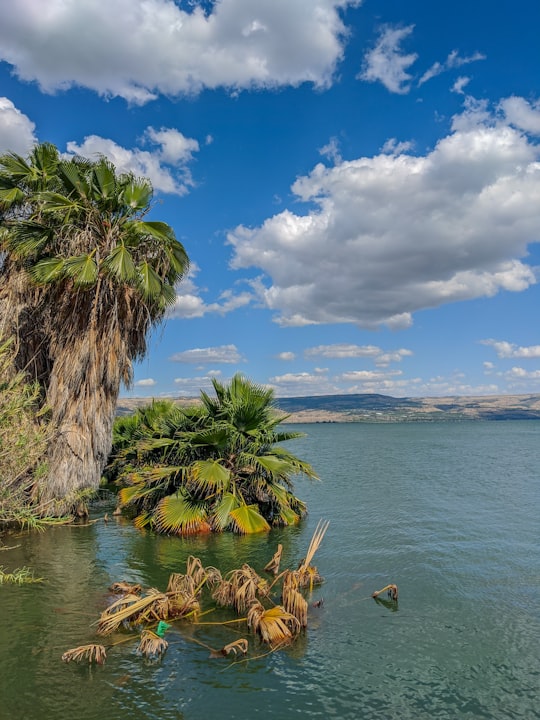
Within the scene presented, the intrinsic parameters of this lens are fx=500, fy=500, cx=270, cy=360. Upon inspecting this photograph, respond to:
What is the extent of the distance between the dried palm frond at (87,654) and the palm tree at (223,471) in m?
7.26

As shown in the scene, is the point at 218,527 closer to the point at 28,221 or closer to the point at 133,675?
the point at 133,675

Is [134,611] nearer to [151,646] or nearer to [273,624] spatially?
[151,646]

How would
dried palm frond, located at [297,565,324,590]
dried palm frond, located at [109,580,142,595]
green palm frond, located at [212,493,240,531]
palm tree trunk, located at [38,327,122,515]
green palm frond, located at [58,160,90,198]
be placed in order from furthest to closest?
1. green palm frond, located at [58,160,90,198]
2. palm tree trunk, located at [38,327,122,515]
3. green palm frond, located at [212,493,240,531]
4. dried palm frond, located at [297,565,324,590]
5. dried palm frond, located at [109,580,142,595]

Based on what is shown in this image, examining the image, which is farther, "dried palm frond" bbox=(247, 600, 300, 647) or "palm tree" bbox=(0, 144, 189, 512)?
"palm tree" bbox=(0, 144, 189, 512)

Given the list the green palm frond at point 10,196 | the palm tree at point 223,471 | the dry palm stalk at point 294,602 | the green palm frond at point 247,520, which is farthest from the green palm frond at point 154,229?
the dry palm stalk at point 294,602

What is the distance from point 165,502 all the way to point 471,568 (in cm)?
868

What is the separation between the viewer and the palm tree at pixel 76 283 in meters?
14.8

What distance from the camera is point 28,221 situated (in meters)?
14.8

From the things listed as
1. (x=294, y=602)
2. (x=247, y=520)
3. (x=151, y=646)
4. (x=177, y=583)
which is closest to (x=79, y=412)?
(x=247, y=520)

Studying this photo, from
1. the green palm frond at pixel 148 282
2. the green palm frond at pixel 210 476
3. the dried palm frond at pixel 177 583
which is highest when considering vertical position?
the green palm frond at pixel 148 282

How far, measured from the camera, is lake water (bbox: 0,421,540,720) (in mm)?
6434

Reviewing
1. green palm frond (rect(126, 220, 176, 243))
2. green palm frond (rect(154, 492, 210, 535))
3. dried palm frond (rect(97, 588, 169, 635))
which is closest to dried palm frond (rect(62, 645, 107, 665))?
dried palm frond (rect(97, 588, 169, 635))

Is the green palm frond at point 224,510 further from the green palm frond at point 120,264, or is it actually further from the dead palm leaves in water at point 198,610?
the green palm frond at point 120,264

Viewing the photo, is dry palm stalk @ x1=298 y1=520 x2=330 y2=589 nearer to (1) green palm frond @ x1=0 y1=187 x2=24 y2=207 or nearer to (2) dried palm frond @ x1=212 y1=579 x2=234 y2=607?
(2) dried palm frond @ x1=212 y1=579 x2=234 y2=607
